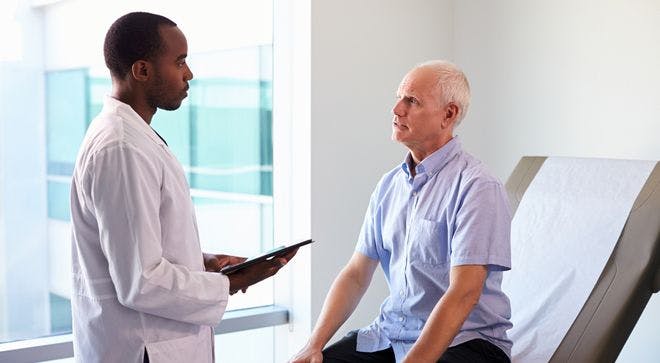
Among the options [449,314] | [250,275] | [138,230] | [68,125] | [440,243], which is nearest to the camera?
[138,230]

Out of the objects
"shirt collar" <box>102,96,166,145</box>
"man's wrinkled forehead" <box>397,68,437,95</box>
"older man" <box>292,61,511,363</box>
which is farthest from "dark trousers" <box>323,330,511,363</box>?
"shirt collar" <box>102,96,166,145</box>

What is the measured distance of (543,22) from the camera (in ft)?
10.1

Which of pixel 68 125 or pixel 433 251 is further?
pixel 68 125

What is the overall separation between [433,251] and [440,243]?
0.02 metres

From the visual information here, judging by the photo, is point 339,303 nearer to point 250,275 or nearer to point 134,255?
point 250,275

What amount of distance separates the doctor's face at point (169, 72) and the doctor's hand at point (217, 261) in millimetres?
402

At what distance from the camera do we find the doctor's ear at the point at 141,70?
5.38ft

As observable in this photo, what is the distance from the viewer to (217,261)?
1.94 m

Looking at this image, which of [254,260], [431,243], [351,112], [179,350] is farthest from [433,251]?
[351,112]

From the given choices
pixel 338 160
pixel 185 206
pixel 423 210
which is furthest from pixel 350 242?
pixel 185 206

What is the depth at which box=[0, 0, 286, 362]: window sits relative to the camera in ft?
8.41

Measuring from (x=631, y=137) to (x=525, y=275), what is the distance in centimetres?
71

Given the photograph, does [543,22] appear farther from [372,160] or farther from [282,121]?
[282,121]

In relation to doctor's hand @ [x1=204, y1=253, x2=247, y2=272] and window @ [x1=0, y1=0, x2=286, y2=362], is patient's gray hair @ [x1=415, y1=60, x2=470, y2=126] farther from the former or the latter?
window @ [x1=0, y1=0, x2=286, y2=362]
